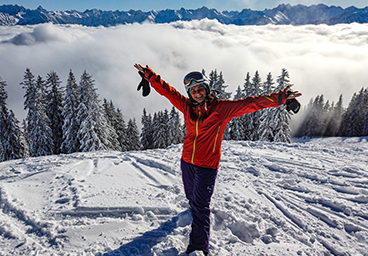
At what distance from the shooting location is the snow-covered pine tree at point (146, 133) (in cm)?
4284

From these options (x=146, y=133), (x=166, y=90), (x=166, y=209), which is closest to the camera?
(x=166, y=90)

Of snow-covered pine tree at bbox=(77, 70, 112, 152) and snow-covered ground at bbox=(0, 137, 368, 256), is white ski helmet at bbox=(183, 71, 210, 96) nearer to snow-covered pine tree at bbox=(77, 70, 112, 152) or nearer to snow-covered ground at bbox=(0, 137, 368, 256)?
snow-covered ground at bbox=(0, 137, 368, 256)

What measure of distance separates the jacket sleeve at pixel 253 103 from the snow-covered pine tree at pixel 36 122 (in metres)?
28.2

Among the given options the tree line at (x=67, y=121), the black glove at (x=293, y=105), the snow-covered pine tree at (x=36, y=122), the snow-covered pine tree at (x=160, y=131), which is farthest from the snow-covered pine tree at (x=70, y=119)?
the black glove at (x=293, y=105)

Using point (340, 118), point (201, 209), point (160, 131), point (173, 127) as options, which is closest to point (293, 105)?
point (201, 209)

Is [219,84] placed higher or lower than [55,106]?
higher

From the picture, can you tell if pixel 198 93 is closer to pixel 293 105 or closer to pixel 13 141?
pixel 293 105

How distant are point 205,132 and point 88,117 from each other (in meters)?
22.6

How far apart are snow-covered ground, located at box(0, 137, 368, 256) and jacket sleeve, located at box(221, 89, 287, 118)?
2137 millimetres

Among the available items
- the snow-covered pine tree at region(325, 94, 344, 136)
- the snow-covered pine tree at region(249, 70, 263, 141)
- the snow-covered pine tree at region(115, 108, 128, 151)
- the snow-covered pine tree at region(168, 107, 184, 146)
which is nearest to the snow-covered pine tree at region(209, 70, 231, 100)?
the snow-covered pine tree at region(249, 70, 263, 141)

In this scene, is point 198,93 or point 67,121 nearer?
point 198,93

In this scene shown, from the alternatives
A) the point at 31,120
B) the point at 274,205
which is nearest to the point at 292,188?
the point at 274,205

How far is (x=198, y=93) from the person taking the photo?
3.06m

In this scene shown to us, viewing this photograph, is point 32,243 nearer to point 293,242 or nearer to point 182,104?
point 182,104
